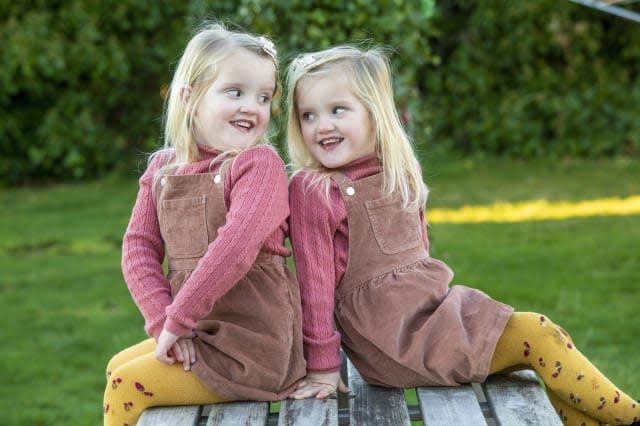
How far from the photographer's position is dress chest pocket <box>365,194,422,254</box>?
7.84 ft

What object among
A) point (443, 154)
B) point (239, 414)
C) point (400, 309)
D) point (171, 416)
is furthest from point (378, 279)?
point (443, 154)

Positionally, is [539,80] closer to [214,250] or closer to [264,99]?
[264,99]

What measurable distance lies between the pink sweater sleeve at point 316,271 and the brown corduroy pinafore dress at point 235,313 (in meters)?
0.03

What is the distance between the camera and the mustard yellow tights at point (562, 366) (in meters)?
2.30

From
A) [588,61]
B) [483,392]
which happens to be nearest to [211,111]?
[483,392]

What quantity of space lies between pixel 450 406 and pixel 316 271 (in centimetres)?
43

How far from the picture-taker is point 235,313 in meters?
2.28

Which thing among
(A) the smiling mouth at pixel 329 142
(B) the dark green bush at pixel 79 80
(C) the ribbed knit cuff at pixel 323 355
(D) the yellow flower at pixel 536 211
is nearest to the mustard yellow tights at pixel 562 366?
(C) the ribbed knit cuff at pixel 323 355

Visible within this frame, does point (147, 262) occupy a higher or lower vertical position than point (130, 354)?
higher

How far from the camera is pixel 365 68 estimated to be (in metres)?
2.46

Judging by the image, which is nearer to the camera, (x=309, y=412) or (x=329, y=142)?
(x=309, y=412)

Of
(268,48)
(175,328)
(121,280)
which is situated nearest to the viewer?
(175,328)

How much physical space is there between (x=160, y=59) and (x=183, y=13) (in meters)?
0.43

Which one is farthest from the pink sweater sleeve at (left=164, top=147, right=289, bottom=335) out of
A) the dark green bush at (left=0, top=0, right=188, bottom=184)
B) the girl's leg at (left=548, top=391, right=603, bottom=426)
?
the dark green bush at (left=0, top=0, right=188, bottom=184)
